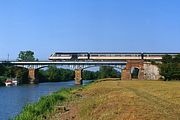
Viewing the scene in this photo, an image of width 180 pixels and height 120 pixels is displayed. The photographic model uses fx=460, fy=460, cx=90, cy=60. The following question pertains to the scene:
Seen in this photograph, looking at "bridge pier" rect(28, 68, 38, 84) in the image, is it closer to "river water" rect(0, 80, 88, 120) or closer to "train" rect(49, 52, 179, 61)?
"train" rect(49, 52, 179, 61)

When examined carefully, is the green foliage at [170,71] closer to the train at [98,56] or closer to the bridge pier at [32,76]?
the train at [98,56]

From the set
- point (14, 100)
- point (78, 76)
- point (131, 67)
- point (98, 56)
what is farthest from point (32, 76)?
point (14, 100)

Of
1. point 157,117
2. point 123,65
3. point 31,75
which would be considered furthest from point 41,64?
point 157,117

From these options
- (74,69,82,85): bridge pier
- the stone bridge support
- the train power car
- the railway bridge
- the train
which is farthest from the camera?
(74,69,82,85): bridge pier

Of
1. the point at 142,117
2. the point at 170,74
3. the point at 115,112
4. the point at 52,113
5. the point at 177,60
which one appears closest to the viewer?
the point at 142,117

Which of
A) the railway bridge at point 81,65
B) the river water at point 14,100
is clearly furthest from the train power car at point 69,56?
the river water at point 14,100

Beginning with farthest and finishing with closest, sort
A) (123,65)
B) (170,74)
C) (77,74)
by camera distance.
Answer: (77,74)
(123,65)
(170,74)

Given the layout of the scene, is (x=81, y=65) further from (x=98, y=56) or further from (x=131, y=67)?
(x=131, y=67)

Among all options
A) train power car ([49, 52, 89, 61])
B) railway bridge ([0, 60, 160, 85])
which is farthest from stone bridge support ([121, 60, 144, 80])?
train power car ([49, 52, 89, 61])

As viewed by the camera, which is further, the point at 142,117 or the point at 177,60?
the point at 177,60

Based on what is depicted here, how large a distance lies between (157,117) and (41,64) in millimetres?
147602

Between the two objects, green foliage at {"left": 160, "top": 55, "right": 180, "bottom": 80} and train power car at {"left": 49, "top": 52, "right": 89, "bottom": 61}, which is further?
train power car at {"left": 49, "top": 52, "right": 89, "bottom": 61}

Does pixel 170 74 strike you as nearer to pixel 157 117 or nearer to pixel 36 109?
pixel 36 109

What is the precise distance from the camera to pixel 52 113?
102 feet
